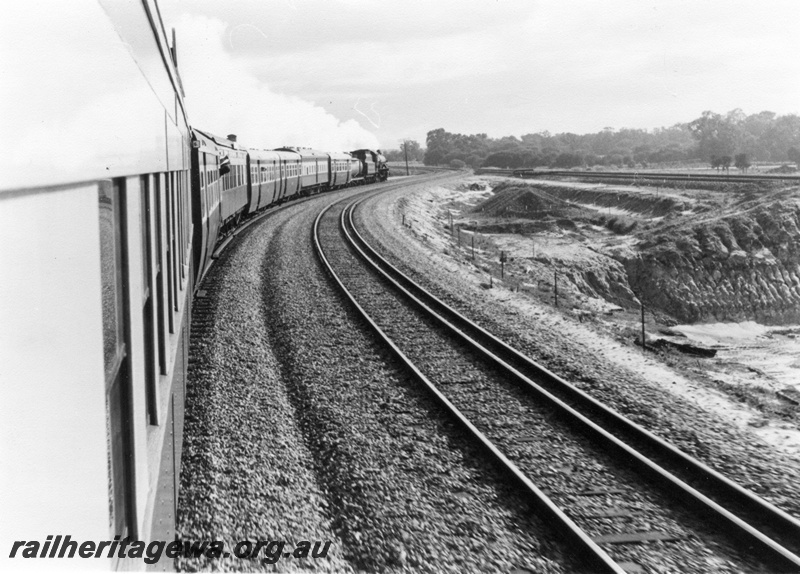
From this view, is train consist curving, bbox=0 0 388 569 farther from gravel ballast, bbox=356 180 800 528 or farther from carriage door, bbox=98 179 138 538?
gravel ballast, bbox=356 180 800 528

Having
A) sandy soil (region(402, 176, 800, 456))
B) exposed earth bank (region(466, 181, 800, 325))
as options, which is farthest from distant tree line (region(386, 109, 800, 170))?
sandy soil (region(402, 176, 800, 456))

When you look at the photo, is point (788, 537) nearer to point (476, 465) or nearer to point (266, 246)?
point (476, 465)

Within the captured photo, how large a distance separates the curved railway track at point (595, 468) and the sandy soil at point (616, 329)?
5.48 ft

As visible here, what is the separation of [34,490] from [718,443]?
7785mm

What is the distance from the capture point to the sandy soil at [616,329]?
9484 millimetres

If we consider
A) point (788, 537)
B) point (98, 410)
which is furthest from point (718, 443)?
point (98, 410)

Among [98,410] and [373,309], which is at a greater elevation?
[98,410]

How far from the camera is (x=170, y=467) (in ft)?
13.4

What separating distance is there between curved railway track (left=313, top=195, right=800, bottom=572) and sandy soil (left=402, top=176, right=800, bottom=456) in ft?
5.48

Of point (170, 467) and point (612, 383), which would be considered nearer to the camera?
point (170, 467)

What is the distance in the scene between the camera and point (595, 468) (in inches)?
272

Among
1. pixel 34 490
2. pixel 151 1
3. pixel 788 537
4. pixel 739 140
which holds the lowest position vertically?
pixel 788 537

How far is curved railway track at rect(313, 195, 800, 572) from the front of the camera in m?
5.54

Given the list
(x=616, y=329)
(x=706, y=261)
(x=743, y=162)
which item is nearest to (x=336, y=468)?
(x=616, y=329)
